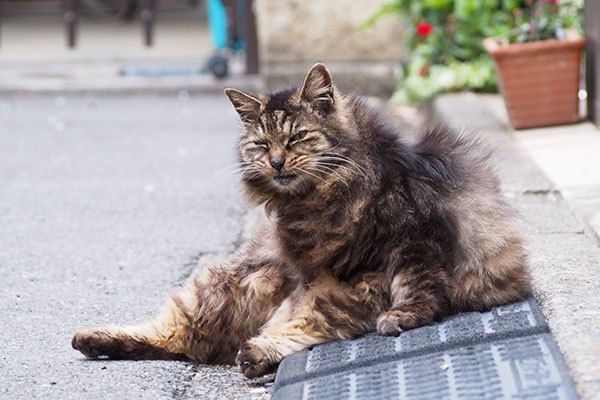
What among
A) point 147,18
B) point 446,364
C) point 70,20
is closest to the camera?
point 446,364

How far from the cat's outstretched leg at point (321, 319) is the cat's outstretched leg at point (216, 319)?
204 mm

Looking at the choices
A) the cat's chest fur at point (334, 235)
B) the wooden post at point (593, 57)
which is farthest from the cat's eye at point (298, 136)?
the wooden post at point (593, 57)

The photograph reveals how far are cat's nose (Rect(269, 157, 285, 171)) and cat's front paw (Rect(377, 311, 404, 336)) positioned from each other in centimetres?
64

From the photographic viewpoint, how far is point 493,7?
27.2ft

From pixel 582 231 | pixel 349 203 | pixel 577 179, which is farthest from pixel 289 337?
pixel 577 179

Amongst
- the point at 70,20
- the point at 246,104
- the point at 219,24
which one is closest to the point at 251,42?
the point at 219,24

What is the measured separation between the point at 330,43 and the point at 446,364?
761 cm

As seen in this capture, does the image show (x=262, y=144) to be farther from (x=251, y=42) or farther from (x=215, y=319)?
(x=251, y=42)

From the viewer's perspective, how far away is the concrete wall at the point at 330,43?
995cm

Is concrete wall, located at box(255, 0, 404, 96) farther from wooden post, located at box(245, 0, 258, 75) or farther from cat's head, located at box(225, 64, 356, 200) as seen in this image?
cat's head, located at box(225, 64, 356, 200)

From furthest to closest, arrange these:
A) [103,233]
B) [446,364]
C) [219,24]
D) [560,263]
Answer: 1. [219,24]
2. [103,233]
3. [560,263]
4. [446,364]

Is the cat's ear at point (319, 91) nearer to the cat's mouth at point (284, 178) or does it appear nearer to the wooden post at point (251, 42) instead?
the cat's mouth at point (284, 178)

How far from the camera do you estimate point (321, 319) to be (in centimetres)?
321

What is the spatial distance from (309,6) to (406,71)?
132 centimetres
